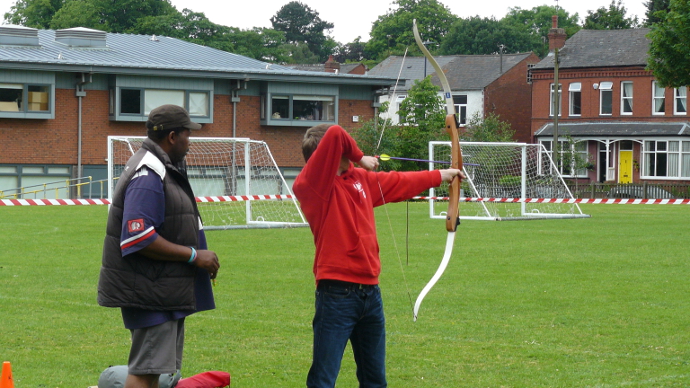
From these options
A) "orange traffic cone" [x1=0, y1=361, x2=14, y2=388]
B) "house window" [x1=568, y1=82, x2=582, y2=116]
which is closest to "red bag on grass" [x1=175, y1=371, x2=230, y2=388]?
"orange traffic cone" [x1=0, y1=361, x2=14, y2=388]

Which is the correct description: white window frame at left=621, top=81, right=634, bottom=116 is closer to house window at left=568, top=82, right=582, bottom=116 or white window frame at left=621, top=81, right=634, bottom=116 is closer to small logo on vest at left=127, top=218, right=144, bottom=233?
house window at left=568, top=82, right=582, bottom=116

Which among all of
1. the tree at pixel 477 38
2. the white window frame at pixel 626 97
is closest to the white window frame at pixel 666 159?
→ the white window frame at pixel 626 97

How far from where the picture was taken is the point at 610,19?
268 feet

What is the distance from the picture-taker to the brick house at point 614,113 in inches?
2095

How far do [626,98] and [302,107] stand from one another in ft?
65.1

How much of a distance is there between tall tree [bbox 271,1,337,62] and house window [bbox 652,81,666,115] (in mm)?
69183

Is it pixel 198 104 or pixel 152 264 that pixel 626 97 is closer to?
pixel 198 104

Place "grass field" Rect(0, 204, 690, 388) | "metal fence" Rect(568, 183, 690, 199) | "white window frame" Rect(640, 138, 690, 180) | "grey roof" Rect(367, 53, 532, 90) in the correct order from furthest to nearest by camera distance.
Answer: "grey roof" Rect(367, 53, 532, 90) → "white window frame" Rect(640, 138, 690, 180) → "metal fence" Rect(568, 183, 690, 199) → "grass field" Rect(0, 204, 690, 388)

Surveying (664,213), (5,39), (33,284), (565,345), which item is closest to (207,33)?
(5,39)

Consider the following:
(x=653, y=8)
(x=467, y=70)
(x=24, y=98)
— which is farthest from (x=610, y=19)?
(x=24, y=98)

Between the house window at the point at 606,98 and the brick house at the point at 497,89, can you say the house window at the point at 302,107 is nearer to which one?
the brick house at the point at 497,89

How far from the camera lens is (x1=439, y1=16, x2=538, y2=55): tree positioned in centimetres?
9769

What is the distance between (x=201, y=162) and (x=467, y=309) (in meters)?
29.4

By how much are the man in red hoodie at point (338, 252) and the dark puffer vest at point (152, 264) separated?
696mm
